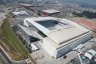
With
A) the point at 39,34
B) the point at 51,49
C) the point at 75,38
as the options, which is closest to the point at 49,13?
the point at 39,34

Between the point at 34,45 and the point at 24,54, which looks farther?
the point at 34,45

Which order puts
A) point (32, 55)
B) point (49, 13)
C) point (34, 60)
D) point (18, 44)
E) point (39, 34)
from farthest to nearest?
1. point (49, 13)
2. point (39, 34)
3. point (18, 44)
4. point (32, 55)
5. point (34, 60)

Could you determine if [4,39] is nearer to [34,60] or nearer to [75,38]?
[34,60]

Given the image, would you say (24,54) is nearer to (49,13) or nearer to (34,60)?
(34,60)

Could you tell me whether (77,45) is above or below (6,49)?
below

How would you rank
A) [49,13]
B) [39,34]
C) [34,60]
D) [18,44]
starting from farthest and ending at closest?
[49,13] → [39,34] → [18,44] → [34,60]

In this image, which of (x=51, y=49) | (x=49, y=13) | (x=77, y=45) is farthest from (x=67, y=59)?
(x=49, y=13)

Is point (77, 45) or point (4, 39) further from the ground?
point (4, 39)

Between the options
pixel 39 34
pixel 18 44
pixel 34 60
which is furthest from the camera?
pixel 39 34

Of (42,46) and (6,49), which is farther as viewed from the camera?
(42,46)
